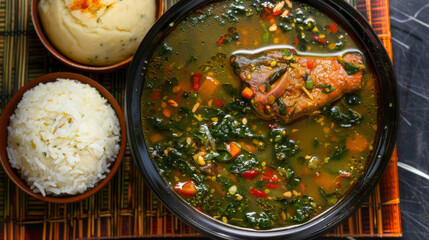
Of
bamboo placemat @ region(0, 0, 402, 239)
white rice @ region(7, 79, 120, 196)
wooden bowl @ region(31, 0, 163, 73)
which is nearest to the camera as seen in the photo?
white rice @ region(7, 79, 120, 196)

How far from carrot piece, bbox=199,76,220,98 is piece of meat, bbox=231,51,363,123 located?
0.17 m

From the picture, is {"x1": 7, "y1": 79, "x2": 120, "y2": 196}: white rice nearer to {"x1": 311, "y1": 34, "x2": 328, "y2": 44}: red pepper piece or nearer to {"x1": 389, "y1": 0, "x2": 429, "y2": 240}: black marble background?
{"x1": 311, "y1": 34, "x2": 328, "y2": 44}: red pepper piece

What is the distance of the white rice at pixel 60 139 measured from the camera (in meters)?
3.43

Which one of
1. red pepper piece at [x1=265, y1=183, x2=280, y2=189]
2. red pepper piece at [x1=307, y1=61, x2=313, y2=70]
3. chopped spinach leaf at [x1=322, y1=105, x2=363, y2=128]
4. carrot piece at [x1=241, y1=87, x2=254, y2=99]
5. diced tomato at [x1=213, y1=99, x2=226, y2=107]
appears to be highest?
Answer: red pepper piece at [x1=307, y1=61, x2=313, y2=70]

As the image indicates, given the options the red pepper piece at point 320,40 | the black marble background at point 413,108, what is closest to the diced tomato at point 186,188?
the red pepper piece at point 320,40

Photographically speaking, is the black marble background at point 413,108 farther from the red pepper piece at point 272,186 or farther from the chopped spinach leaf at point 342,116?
the red pepper piece at point 272,186

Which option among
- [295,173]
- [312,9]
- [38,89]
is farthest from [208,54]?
[38,89]

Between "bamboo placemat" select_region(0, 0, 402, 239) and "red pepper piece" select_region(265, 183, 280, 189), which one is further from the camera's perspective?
"bamboo placemat" select_region(0, 0, 402, 239)

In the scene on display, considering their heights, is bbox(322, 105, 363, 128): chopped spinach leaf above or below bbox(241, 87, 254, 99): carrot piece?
below

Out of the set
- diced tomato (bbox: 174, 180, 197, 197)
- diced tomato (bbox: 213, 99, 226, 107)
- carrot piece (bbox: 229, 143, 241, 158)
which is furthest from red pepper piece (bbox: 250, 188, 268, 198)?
diced tomato (bbox: 213, 99, 226, 107)

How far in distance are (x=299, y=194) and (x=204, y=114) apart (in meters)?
0.87

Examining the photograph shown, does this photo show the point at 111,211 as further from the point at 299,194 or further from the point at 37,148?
the point at 299,194

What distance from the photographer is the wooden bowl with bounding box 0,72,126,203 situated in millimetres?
3496

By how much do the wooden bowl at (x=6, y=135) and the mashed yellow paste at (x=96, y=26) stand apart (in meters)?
0.19
